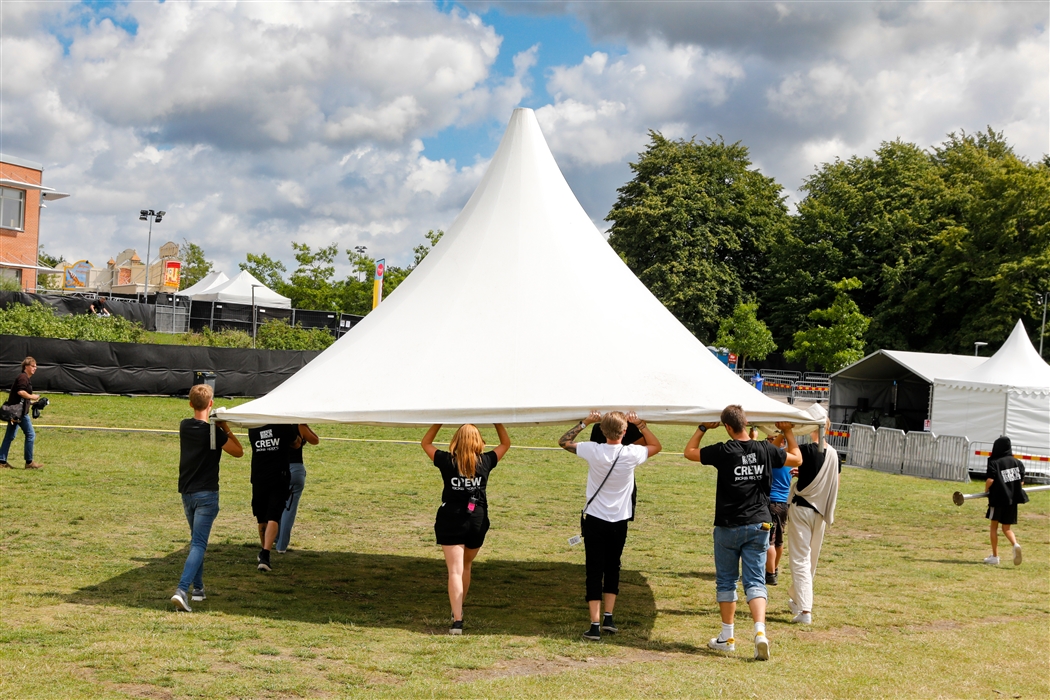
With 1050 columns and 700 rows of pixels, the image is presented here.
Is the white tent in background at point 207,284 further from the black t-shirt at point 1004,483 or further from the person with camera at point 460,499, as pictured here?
the person with camera at point 460,499

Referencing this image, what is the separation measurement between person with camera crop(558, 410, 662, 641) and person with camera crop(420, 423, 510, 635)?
0.74m

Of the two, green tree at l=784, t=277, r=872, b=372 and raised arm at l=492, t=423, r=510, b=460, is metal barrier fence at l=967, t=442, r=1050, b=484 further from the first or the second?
green tree at l=784, t=277, r=872, b=372

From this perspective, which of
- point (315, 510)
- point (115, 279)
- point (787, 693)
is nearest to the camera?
point (787, 693)

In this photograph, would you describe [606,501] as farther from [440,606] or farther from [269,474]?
[269,474]

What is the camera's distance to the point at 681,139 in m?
64.1

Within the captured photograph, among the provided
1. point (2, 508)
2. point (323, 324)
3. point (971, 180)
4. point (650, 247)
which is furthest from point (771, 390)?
point (2, 508)

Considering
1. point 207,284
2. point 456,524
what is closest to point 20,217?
Answer: point 207,284

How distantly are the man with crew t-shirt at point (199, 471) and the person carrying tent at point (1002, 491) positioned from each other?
1050cm

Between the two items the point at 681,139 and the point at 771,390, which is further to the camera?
the point at 681,139

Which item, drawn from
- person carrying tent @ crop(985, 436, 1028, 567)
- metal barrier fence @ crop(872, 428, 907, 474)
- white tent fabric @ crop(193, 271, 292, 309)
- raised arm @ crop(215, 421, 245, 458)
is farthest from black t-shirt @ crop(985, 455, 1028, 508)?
white tent fabric @ crop(193, 271, 292, 309)

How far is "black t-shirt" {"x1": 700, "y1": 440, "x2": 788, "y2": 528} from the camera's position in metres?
7.52

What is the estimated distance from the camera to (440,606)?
9.05 m

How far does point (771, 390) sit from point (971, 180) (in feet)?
66.5

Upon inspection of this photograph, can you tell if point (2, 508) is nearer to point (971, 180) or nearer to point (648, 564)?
point (648, 564)
